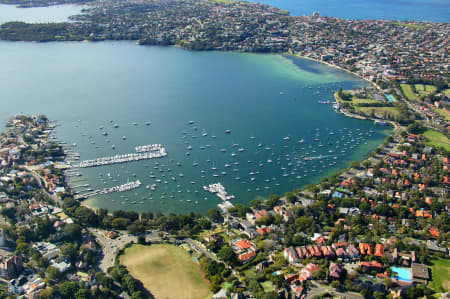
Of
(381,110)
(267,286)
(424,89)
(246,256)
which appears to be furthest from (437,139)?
(267,286)

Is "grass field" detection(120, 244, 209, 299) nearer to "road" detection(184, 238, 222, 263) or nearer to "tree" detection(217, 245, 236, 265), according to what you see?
"road" detection(184, 238, 222, 263)

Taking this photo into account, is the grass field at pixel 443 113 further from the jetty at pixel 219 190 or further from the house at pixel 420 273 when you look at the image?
the jetty at pixel 219 190

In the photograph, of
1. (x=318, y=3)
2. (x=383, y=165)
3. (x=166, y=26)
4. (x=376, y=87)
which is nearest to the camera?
(x=383, y=165)

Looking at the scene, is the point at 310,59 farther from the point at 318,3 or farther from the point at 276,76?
the point at 318,3

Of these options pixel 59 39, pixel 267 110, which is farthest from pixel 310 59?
pixel 59 39

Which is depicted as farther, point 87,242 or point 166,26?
point 166,26

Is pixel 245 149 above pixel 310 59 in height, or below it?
below

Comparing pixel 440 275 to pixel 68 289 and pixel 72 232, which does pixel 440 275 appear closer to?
pixel 68 289
